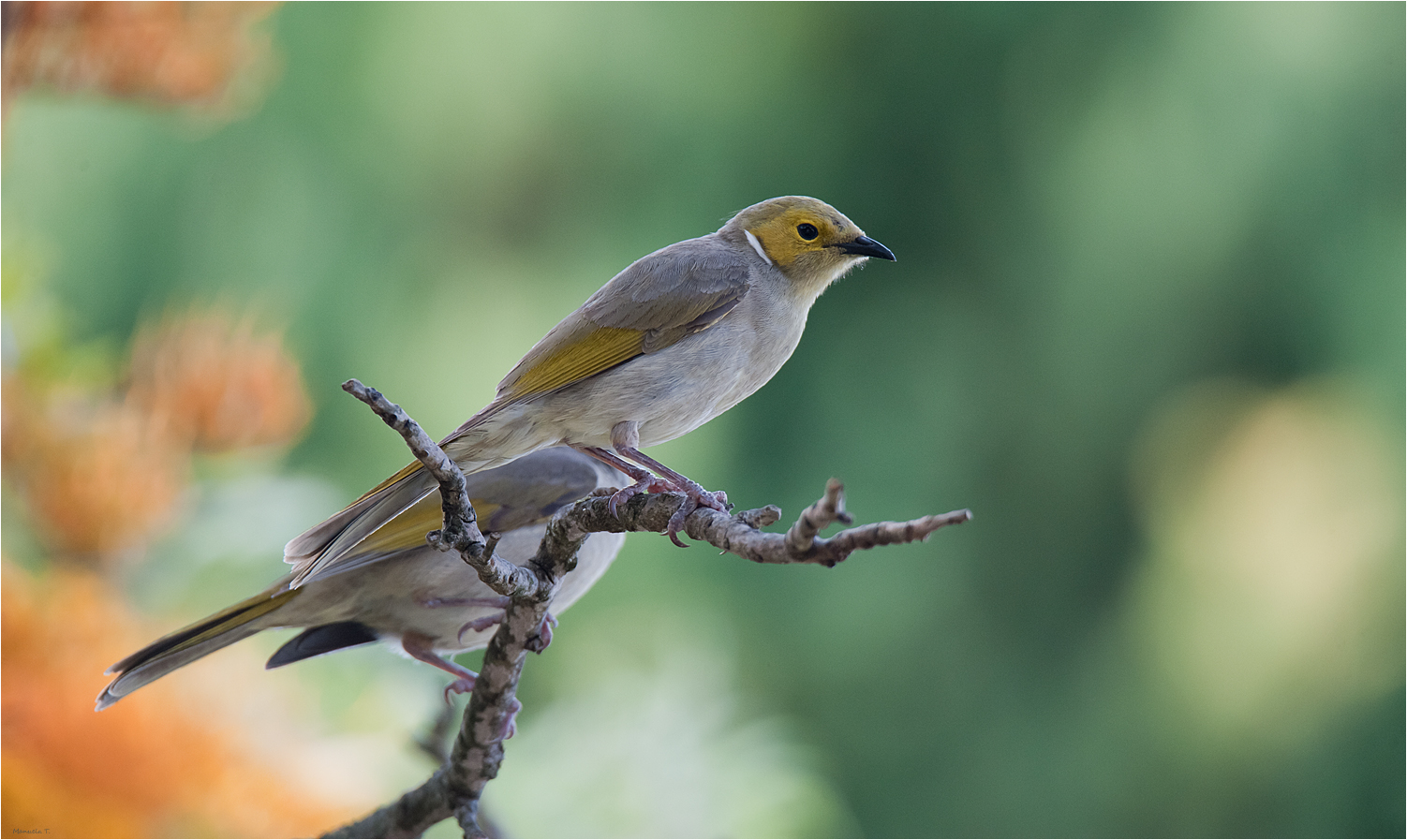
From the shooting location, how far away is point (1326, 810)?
12.3 feet

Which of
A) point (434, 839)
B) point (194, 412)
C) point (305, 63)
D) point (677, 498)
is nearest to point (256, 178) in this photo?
point (305, 63)

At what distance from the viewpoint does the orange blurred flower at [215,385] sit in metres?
2.42

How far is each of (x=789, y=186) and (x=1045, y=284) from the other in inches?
37.9

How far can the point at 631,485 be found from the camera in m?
1.38

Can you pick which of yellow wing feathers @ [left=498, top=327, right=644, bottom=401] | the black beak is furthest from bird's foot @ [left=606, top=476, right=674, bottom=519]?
the black beak

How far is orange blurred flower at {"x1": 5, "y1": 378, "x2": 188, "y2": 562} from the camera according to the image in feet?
7.54

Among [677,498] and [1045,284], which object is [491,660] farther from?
[1045,284]

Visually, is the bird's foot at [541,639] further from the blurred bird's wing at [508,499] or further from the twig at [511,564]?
the blurred bird's wing at [508,499]

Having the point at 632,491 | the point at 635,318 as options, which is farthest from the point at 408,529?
the point at 632,491

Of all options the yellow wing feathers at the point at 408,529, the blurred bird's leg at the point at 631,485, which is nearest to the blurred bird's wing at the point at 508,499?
the yellow wing feathers at the point at 408,529

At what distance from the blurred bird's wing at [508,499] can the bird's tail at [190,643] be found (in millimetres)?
102

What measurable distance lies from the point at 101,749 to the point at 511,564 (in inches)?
53.7

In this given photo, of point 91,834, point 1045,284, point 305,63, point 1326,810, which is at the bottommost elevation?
point 91,834

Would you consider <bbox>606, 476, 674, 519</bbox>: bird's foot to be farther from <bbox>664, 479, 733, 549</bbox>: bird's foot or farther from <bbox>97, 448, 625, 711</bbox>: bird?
<bbox>97, 448, 625, 711</bbox>: bird
